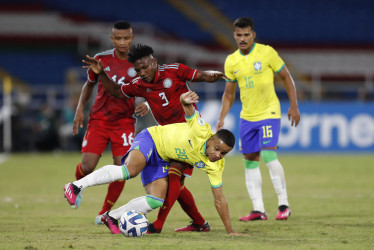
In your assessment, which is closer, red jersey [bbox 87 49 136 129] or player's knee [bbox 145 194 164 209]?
player's knee [bbox 145 194 164 209]

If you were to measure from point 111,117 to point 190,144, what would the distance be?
190cm

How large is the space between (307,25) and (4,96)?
47.5ft

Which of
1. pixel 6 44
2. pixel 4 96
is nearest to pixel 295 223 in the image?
pixel 4 96

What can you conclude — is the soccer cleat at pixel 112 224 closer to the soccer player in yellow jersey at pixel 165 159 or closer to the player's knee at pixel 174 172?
the soccer player in yellow jersey at pixel 165 159

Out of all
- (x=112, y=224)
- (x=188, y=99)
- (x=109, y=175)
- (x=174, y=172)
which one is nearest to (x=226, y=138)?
(x=188, y=99)

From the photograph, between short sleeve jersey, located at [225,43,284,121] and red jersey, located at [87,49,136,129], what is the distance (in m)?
1.40

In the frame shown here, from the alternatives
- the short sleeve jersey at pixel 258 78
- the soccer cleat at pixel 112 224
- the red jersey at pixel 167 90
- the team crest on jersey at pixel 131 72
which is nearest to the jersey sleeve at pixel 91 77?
the team crest on jersey at pixel 131 72

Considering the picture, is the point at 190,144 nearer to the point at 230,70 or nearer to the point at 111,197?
the point at 111,197

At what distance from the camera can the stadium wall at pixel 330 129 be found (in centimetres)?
1970

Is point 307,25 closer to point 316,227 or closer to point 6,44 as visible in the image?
point 6,44

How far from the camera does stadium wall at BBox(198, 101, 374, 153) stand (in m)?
19.7

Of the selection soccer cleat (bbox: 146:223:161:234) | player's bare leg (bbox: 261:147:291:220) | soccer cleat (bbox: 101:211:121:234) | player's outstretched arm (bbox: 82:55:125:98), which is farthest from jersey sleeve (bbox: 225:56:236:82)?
soccer cleat (bbox: 101:211:121:234)

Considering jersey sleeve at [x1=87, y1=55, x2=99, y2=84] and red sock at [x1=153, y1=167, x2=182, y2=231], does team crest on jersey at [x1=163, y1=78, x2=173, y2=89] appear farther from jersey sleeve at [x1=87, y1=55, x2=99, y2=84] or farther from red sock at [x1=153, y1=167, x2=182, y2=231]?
jersey sleeve at [x1=87, y1=55, x2=99, y2=84]

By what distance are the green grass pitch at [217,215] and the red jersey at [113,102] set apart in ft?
4.19
